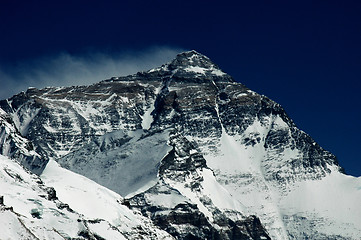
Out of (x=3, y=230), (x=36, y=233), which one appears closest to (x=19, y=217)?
(x=36, y=233)

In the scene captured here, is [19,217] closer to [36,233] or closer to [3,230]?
[36,233]

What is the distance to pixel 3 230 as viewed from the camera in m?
182

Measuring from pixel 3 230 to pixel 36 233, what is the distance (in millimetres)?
17620

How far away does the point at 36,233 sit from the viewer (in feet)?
654

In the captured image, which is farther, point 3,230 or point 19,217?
point 19,217

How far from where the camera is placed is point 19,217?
654 ft

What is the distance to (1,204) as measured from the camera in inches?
7470

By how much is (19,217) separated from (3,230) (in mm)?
17139

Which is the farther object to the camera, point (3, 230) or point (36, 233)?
point (36, 233)

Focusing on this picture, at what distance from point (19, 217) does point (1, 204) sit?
10316 mm

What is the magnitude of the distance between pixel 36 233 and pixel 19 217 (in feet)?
14.6

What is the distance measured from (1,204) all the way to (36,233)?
12.6 metres
